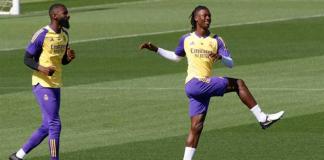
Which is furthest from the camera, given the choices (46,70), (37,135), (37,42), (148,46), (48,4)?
(48,4)

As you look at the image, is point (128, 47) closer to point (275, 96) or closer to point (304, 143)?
point (275, 96)

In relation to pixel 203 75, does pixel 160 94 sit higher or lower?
lower

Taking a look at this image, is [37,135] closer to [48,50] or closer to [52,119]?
[52,119]

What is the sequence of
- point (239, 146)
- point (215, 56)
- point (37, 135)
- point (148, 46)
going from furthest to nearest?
point (239, 146), point (37, 135), point (148, 46), point (215, 56)

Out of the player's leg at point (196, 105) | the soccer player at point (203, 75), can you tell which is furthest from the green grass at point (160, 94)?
the soccer player at point (203, 75)

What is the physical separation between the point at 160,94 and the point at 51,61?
915cm

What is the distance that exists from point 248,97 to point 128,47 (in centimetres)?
2009

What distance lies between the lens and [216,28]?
42.4 meters

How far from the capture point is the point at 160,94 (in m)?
26.5

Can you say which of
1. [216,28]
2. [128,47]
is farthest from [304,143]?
[216,28]

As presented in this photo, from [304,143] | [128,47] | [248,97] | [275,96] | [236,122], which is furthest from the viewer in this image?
[128,47]

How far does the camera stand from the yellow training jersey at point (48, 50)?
1739 centimetres

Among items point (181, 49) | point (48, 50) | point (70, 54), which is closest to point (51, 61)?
point (48, 50)

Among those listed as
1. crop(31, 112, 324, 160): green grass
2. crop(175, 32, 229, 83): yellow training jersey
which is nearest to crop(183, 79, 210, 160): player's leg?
crop(175, 32, 229, 83): yellow training jersey
